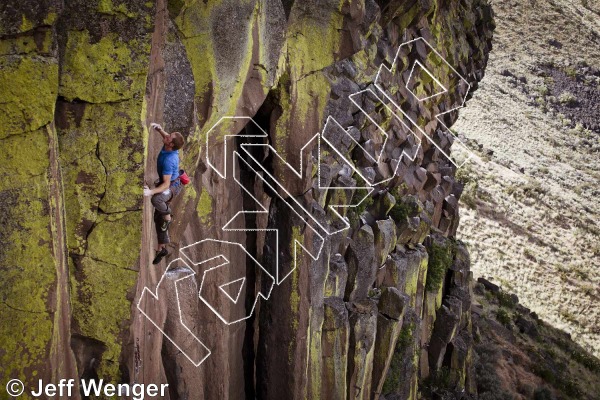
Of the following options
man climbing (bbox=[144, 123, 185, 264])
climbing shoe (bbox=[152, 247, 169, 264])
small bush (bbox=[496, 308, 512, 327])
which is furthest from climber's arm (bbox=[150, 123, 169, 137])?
small bush (bbox=[496, 308, 512, 327])

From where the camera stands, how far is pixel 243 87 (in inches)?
372

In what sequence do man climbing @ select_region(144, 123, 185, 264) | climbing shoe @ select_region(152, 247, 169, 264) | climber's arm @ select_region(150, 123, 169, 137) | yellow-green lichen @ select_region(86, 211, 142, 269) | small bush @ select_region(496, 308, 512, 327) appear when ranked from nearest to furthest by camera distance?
yellow-green lichen @ select_region(86, 211, 142, 269) → climber's arm @ select_region(150, 123, 169, 137) → man climbing @ select_region(144, 123, 185, 264) → climbing shoe @ select_region(152, 247, 169, 264) → small bush @ select_region(496, 308, 512, 327)

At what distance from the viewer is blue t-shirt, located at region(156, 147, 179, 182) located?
7410 millimetres

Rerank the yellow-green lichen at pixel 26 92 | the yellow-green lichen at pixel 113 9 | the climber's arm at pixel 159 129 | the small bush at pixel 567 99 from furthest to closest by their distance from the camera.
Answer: the small bush at pixel 567 99, the climber's arm at pixel 159 129, the yellow-green lichen at pixel 113 9, the yellow-green lichen at pixel 26 92

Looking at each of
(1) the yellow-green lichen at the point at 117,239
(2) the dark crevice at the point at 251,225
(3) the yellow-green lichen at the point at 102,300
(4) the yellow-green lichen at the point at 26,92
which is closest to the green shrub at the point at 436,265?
(2) the dark crevice at the point at 251,225

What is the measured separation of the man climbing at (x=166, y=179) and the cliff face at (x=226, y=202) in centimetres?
18

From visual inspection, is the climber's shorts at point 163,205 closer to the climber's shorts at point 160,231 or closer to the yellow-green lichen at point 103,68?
the climber's shorts at point 160,231

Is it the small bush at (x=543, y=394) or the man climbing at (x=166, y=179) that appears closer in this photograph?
the man climbing at (x=166, y=179)

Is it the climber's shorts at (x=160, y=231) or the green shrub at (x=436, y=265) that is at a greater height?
the climber's shorts at (x=160, y=231)

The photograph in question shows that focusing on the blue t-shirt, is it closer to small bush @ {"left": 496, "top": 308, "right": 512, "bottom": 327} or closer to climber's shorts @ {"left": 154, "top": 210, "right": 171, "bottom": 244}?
climber's shorts @ {"left": 154, "top": 210, "right": 171, "bottom": 244}

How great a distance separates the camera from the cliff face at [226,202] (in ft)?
20.2

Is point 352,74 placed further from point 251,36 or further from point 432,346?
point 432,346

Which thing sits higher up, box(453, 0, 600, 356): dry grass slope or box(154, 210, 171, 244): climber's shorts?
box(154, 210, 171, 244): climber's shorts

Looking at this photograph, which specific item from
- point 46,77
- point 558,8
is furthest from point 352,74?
point 558,8
